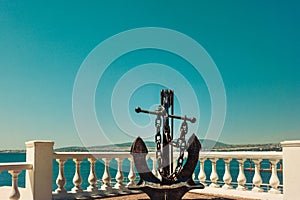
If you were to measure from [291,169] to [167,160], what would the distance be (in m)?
2.14

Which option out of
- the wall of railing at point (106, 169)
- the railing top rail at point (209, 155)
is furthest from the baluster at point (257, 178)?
the railing top rail at point (209, 155)

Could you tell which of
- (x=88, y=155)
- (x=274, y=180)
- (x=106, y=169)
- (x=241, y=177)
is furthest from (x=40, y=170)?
(x=274, y=180)

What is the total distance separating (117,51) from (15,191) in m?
3.68

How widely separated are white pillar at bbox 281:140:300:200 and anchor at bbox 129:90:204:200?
154 cm

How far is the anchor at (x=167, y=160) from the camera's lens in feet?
17.5

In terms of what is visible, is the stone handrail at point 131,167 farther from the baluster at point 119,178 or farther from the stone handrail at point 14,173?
the stone handrail at point 14,173

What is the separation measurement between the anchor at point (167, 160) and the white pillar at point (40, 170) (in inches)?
67.5

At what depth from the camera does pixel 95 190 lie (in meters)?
7.34

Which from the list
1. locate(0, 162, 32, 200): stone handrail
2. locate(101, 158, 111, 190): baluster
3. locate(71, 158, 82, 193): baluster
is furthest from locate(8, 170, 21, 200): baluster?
locate(101, 158, 111, 190): baluster

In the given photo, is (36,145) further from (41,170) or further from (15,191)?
(15,191)

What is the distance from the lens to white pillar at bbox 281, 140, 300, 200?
5.98m

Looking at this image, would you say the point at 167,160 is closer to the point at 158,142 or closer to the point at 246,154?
Result: the point at 158,142

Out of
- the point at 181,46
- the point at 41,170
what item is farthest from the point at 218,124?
the point at 41,170

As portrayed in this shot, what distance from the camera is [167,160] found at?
233 inches
